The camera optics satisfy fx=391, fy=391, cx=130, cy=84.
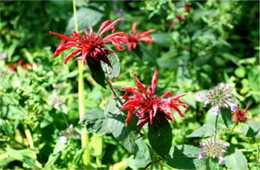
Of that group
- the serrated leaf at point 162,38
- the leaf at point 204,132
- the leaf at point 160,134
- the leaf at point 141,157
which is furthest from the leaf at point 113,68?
the serrated leaf at point 162,38

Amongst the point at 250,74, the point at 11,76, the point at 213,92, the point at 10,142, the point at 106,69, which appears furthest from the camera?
the point at 250,74

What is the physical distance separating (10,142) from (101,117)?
0.59m

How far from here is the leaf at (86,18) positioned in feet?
7.30

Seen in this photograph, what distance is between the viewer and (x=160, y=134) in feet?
4.36

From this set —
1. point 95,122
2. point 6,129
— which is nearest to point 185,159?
point 95,122

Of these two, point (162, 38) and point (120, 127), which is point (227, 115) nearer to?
point (120, 127)

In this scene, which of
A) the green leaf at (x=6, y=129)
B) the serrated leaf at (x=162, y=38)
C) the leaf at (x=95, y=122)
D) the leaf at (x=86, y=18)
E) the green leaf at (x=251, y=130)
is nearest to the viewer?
the leaf at (x=95, y=122)

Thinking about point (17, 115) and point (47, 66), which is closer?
point (17, 115)

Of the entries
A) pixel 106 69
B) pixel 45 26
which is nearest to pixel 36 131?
pixel 106 69

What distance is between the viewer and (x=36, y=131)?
75.9 inches

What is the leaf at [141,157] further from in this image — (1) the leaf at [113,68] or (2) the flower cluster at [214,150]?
(1) the leaf at [113,68]

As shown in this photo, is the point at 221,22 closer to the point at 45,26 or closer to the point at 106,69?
the point at 106,69

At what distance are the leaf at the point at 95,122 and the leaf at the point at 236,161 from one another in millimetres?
514

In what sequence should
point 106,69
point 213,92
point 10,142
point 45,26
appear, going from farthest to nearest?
point 45,26
point 10,142
point 213,92
point 106,69
